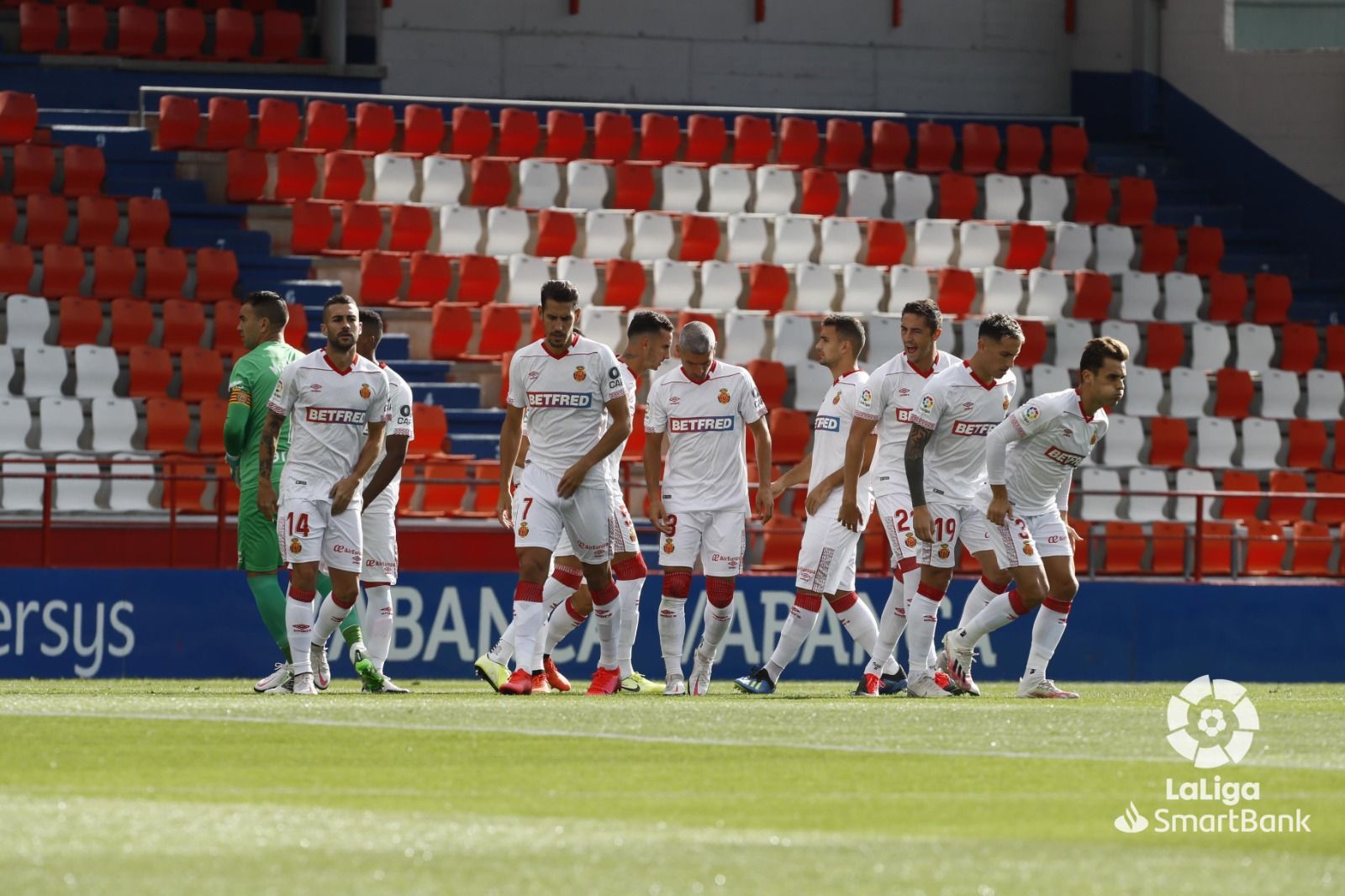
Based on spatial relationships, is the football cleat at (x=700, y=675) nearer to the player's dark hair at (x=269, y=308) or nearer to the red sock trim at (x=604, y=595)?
the red sock trim at (x=604, y=595)

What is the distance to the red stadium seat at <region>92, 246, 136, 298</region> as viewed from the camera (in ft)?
64.3

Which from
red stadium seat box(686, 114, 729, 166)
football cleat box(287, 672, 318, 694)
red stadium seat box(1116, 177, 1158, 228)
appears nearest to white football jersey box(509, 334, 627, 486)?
football cleat box(287, 672, 318, 694)

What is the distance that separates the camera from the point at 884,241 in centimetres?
2292

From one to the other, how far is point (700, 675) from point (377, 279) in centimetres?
875

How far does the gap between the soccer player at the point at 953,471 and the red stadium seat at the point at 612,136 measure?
1130 centimetres

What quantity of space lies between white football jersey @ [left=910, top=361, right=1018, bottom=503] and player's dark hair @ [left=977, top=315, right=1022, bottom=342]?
10.2 inches

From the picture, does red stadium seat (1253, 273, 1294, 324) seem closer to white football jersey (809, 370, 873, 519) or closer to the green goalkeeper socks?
white football jersey (809, 370, 873, 519)

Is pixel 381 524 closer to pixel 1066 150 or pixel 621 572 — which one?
pixel 621 572

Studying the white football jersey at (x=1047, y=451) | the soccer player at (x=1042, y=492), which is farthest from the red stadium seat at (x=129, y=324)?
the white football jersey at (x=1047, y=451)

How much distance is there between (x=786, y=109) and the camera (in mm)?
25219

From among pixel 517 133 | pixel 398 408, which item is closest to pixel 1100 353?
pixel 398 408

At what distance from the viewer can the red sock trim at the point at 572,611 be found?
12766 millimetres

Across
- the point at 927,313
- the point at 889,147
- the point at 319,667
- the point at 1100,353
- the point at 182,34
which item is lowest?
the point at 319,667

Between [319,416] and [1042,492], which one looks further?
[1042,492]
